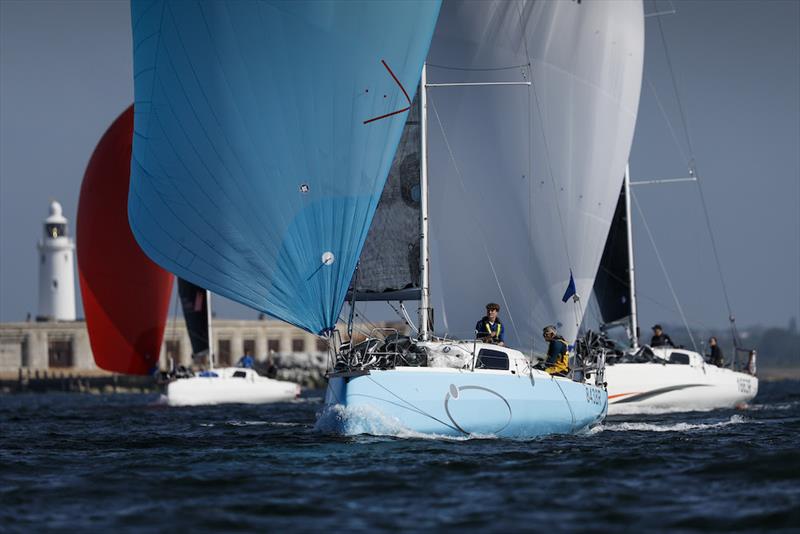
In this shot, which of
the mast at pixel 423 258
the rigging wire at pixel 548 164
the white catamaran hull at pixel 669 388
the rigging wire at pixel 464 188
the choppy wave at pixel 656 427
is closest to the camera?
the mast at pixel 423 258

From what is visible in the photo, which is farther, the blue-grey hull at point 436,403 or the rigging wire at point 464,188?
the rigging wire at point 464,188

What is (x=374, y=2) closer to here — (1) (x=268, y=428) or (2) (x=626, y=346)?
(1) (x=268, y=428)

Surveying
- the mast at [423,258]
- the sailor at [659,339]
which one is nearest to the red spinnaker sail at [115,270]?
the sailor at [659,339]

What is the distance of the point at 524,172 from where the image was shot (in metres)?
29.9

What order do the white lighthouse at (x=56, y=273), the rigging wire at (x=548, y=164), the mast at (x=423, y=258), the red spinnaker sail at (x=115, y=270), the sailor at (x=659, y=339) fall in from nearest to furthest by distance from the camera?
the mast at (x=423, y=258) < the rigging wire at (x=548, y=164) < the sailor at (x=659, y=339) < the red spinnaker sail at (x=115, y=270) < the white lighthouse at (x=56, y=273)

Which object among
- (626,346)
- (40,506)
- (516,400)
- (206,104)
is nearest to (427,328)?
(516,400)

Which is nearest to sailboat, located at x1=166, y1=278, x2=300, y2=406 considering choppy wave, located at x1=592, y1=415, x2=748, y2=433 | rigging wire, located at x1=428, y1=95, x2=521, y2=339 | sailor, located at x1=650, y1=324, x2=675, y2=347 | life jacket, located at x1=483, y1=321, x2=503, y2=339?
sailor, located at x1=650, y1=324, x2=675, y2=347

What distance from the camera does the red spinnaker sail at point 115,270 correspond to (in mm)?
44812

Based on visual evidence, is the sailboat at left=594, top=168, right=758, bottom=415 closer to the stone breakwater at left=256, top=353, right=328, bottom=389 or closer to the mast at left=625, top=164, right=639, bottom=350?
the mast at left=625, top=164, right=639, bottom=350

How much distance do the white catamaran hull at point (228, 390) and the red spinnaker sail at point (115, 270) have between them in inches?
55.7

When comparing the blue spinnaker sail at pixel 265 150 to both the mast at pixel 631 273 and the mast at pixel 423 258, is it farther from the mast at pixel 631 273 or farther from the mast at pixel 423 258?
the mast at pixel 631 273

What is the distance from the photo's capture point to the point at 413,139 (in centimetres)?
2392

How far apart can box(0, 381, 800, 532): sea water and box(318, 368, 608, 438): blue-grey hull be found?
214 millimetres

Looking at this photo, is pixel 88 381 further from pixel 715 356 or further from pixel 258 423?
pixel 258 423
